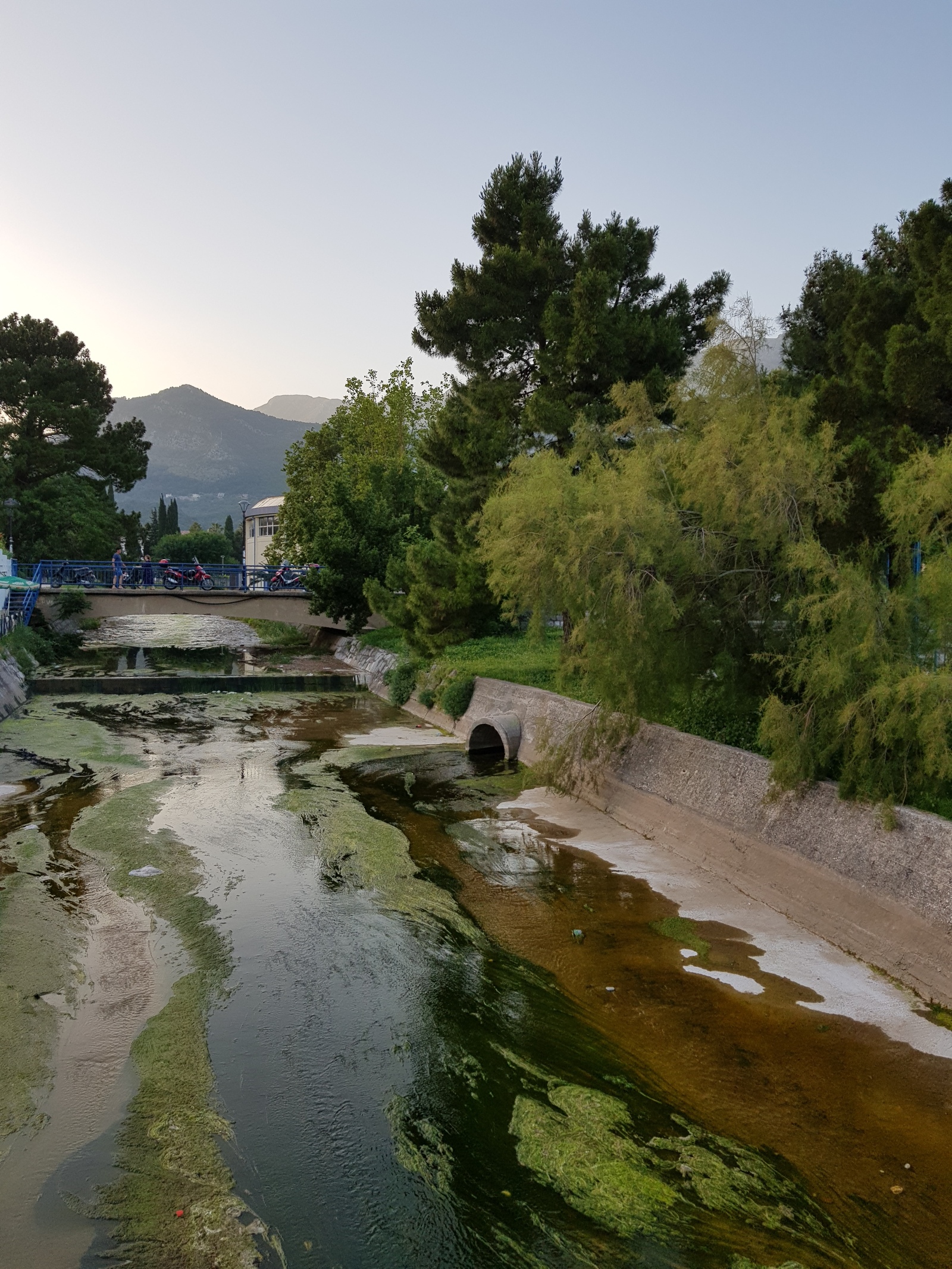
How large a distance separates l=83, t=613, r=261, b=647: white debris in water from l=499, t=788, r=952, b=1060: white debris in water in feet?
125

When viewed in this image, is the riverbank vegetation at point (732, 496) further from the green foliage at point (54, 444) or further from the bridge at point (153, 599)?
the green foliage at point (54, 444)

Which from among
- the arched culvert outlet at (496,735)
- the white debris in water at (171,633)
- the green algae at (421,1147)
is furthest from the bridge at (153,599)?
the green algae at (421,1147)

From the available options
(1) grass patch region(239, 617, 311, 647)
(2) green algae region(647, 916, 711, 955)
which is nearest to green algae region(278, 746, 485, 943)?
(2) green algae region(647, 916, 711, 955)

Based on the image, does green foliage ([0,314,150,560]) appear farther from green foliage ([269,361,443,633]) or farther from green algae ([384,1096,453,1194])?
green algae ([384,1096,453,1194])

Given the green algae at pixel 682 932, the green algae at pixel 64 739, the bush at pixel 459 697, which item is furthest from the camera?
the bush at pixel 459 697

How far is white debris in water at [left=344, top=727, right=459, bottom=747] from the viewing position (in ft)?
78.1

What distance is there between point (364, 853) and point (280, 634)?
4498 centimetres

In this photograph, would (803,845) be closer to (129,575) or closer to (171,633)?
(129,575)

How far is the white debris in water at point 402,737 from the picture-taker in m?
23.8

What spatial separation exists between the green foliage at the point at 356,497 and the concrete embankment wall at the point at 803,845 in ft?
62.6

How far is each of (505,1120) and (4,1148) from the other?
142 inches

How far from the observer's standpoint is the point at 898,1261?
584cm

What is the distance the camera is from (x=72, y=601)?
4259cm

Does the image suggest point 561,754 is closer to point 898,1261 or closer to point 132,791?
point 132,791
